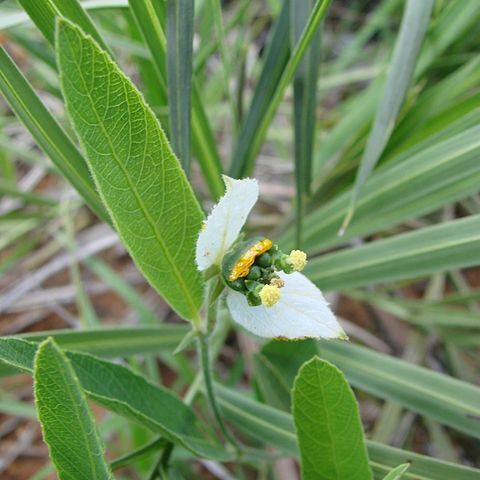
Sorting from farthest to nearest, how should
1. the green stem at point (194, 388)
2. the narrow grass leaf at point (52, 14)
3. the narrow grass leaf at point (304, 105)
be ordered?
the narrow grass leaf at point (304, 105) < the green stem at point (194, 388) < the narrow grass leaf at point (52, 14)

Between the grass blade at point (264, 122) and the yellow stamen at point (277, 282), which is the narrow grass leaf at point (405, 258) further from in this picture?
the yellow stamen at point (277, 282)

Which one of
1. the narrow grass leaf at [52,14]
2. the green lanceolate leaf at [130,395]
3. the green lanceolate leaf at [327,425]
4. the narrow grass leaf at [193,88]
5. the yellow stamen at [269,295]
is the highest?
the narrow grass leaf at [193,88]

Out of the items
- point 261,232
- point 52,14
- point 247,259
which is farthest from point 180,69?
point 261,232

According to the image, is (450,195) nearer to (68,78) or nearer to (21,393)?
(68,78)

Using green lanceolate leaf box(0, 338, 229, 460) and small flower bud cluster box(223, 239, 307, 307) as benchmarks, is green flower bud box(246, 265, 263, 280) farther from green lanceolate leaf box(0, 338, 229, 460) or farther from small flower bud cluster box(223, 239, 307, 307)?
green lanceolate leaf box(0, 338, 229, 460)

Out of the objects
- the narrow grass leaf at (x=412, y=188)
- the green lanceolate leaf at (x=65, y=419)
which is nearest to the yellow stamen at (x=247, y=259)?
the green lanceolate leaf at (x=65, y=419)

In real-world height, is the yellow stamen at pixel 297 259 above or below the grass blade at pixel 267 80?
below

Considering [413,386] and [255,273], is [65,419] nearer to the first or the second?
[255,273]
